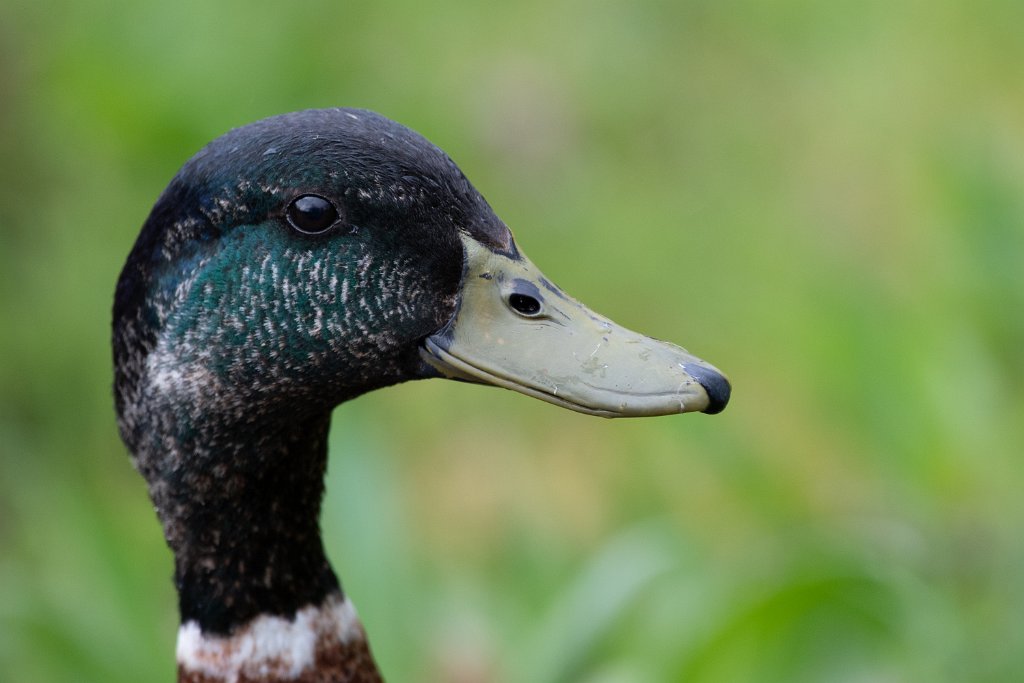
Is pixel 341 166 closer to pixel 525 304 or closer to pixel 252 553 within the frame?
pixel 525 304

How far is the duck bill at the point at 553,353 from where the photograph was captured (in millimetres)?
1075

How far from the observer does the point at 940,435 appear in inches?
77.2

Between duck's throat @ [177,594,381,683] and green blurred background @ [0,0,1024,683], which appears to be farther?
green blurred background @ [0,0,1024,683]

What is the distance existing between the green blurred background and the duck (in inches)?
25.6

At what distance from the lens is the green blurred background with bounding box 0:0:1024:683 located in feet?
5.96

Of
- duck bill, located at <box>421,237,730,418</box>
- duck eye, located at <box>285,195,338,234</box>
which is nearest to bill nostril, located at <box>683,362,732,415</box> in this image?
duck bill, located at <box>421,237,730,418</box>

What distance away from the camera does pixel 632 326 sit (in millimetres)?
2723

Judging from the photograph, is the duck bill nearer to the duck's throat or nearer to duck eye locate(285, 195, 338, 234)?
duck eye locate(285, 195, 338, 234)

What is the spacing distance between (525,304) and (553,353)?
0.16ft

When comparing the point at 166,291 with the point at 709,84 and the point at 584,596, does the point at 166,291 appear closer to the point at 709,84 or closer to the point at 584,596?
the point at 584,596

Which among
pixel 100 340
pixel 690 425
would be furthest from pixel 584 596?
pixel 100 340

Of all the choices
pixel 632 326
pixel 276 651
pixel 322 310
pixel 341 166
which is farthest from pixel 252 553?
pixel 632 326

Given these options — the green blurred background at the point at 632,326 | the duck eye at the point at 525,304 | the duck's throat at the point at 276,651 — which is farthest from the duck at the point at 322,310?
Answer: the green blurred background at the point at 632,326

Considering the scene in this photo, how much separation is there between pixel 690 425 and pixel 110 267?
107 cm
